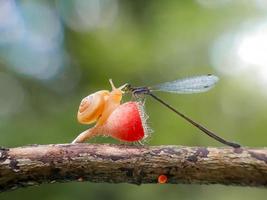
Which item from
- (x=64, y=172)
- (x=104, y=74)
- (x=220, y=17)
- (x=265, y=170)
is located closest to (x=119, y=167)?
(x=64, y=172)

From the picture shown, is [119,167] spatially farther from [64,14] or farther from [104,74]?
[64,14]

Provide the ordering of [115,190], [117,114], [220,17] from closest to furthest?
[117,114]
[115,190]
[220,17]

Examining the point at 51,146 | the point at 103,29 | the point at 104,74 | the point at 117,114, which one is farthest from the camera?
the point at 103,29

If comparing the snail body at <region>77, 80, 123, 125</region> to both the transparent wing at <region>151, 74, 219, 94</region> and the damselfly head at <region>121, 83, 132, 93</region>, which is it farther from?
the transparent wing at <region>151, 74, 219, 94</region>

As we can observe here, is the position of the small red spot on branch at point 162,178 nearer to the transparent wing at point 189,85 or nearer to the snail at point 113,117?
the snail at point 113,117

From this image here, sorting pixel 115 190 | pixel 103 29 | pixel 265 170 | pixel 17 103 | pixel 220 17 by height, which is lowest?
pixel 265 170
